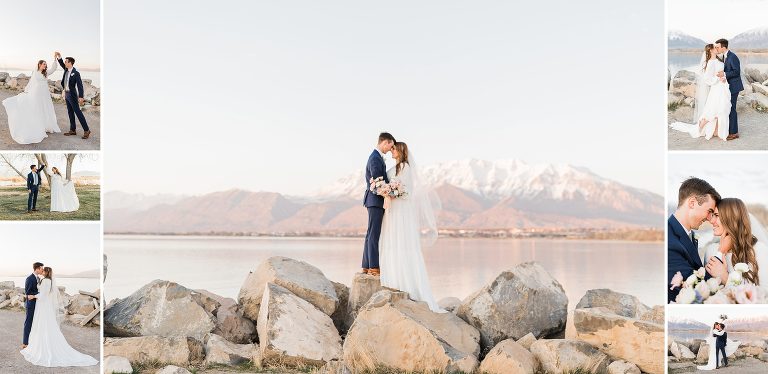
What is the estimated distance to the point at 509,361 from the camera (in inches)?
386

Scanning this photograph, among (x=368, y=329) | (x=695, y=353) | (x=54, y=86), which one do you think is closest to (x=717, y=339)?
(x=695, y=353)

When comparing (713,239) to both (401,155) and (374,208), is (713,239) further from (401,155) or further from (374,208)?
(374,208)

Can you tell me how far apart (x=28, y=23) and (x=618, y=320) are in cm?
758

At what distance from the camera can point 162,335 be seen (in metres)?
11.2

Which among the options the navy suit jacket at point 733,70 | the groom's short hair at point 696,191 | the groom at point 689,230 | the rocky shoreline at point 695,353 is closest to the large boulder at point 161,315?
the rocky shoreline at point 695,353

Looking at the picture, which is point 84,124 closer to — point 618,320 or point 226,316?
→ point 226,316

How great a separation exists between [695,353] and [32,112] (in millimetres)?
8142

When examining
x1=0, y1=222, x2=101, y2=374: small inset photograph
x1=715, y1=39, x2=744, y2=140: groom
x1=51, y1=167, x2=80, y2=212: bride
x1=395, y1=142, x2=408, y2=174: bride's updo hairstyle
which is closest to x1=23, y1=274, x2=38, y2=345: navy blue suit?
x1=0, y1=222, x2=101, y2=374: small inset photograph

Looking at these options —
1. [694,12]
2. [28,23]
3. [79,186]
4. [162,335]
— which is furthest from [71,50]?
[694,12]

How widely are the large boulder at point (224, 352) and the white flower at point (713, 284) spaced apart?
529 cm

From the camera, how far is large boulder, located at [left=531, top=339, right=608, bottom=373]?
9.91 meters

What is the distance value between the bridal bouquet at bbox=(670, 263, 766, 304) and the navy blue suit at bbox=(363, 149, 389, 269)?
401 centimetres

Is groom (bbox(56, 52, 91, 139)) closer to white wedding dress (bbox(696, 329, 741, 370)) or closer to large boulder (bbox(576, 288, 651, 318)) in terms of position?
large boulder (bbox(576, 288, 651, 318))

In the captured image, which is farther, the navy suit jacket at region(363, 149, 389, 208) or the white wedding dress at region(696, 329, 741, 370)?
the navy suit jacket at region(363, 149, 389, 208)
